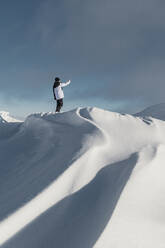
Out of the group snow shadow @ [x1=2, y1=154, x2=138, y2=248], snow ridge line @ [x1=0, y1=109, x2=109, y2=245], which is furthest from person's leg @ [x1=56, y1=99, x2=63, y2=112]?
snow shadow @ [x1=2, y1=154, x2=138, y2=248]

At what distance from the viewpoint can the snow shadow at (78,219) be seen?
7.04 feet

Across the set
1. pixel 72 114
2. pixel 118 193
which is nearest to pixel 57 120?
pixel 72 114

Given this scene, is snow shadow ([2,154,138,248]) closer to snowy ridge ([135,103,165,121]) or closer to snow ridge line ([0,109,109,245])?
snow ridge line ([0,109,109,245])

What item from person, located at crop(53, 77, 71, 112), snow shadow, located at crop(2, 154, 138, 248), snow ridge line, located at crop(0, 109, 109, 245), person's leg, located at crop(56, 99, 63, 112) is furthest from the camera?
person's leg, located at crop(56, 99, 63, 112)

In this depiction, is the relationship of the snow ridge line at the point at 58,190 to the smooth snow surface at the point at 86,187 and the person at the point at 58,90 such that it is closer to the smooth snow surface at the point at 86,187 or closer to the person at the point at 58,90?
the smooth snow surface at the point at 86,187

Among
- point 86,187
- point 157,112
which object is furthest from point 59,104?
point 86,187

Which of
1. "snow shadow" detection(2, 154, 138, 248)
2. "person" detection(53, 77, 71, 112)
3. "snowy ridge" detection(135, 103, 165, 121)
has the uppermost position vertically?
"person" detection(53, 77, 71, 112)

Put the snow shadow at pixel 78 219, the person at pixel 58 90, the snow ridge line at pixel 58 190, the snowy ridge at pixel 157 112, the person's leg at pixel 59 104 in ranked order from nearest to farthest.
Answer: the snow shadow at pixel 78 219, the snow ridge line at pixel 58 190, the person at pixel 58 90, the person's leg at pixel 59 104, the snowy ridge at pixel 157 112

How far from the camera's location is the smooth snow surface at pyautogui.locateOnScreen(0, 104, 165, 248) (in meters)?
2.19

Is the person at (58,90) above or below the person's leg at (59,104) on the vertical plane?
above

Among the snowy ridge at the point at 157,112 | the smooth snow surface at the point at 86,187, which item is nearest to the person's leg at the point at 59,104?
the snowy ridge at the point at 157,112

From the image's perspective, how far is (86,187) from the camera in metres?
2.85

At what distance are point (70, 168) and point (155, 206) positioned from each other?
0.98 m

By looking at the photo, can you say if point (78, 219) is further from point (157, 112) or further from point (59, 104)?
point (157, 112)
